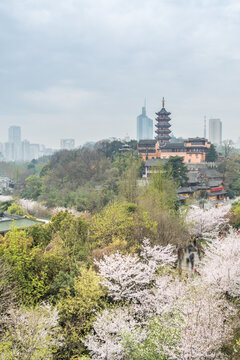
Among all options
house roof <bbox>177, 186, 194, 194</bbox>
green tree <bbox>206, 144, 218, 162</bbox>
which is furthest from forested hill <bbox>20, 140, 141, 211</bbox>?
green tree <bbox>206, 144, 218, 162</bbox>

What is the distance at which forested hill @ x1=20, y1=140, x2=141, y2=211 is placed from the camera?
39219 mm

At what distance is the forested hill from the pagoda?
8.32 meters

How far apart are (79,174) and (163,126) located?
912 inches

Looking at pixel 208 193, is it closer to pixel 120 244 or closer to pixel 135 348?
pixel 120 244

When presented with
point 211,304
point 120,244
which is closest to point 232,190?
point 120,244

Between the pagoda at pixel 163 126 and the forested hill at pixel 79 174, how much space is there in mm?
8322

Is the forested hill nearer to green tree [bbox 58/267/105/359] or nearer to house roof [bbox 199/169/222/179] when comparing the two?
house roof [bbox 199/169/222/179]

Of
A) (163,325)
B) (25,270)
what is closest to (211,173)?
(25,270)

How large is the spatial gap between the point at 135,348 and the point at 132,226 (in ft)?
30.5

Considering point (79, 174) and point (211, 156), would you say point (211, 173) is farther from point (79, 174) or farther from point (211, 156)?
point (79, 174)

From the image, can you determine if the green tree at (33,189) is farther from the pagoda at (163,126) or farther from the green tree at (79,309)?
the green tree at (79,309)

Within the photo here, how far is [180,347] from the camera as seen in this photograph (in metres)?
7.83

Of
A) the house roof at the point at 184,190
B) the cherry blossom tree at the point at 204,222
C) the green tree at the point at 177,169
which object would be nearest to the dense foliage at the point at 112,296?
the cherry blossom tree at the point at 204,222

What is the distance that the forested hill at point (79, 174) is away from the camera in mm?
39219
